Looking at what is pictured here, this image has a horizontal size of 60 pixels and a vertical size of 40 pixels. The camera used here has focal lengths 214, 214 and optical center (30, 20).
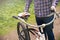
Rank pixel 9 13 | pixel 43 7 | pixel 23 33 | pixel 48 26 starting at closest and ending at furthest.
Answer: pixel 43 7, pixel 48 26, pixel 23 33, pixel 9 13

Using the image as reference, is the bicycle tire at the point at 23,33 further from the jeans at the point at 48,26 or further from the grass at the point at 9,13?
the grass at the point at 9,13

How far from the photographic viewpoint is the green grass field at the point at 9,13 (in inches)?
267

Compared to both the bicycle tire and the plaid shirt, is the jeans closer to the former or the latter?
the plaid shirt

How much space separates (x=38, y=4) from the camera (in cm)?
398

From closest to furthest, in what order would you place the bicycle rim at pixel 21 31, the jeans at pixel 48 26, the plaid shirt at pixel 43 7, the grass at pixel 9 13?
the plaid shirt at pixel 43 7
the jeans at pixel 48 26
the bicycle rim at pixel 21 31
the grass at pixel 9 13

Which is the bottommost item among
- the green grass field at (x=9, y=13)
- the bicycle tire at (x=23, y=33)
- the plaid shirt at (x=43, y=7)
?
the green grass field at (x=9, y=13)

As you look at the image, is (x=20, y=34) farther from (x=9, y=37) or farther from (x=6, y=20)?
(x=6, y=20)

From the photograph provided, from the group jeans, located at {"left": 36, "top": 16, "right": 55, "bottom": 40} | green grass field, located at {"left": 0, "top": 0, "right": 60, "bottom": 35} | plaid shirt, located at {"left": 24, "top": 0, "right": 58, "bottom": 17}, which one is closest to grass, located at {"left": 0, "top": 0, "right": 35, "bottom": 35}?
green grass field, located at {"left": 0, "top": 0, "right": 60, "bottom": 35}

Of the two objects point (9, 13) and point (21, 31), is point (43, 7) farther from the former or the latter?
point (9, 13)

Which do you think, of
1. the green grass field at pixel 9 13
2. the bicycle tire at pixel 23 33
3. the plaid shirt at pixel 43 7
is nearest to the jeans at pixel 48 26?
the plaid shirt at pixel 43 7

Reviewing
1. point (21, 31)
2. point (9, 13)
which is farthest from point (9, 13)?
point (21, 31)

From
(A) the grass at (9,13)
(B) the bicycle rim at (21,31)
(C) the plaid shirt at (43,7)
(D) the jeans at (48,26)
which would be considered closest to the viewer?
(C) the plaid shirt at (43,7)

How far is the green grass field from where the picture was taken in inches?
267

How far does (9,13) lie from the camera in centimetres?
793
